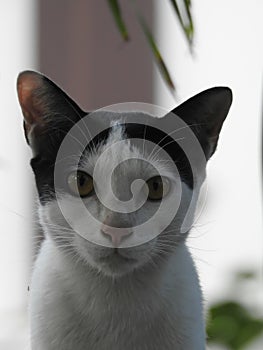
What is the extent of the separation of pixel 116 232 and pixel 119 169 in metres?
0.05

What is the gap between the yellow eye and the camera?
57 centimetres

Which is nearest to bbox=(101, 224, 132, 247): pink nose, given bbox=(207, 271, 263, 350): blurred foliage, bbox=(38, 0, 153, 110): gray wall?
bbox=(38, 0, 153, 110): gray wall

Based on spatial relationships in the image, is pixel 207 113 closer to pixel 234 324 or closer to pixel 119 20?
pixel 119 20

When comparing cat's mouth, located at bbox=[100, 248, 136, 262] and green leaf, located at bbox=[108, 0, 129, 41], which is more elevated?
green leaf, located at bbox=[108, 0, 129, 41]

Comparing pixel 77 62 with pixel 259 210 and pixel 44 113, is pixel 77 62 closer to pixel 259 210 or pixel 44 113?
pixel 259 210

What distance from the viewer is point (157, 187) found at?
56 cm

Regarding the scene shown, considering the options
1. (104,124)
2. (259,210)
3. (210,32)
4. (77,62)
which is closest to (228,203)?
(259,210)

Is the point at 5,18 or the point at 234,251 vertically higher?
the point at 5,18

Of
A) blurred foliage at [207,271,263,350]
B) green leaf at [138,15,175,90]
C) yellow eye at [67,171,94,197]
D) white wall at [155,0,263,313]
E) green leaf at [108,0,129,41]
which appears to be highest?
green leaf at [108,0,129,41]

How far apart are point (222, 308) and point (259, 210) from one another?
0.27 metres

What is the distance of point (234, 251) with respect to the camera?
1256mm

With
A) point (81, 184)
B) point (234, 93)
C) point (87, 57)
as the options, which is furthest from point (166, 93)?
point (81, 184)

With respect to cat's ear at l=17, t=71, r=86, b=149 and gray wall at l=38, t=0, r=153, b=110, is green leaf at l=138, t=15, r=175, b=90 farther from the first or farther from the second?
gray wall at l=38, t=0, r=153, b=110

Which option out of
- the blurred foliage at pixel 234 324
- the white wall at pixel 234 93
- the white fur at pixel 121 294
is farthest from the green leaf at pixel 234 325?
the white fur at pixel 121 294
